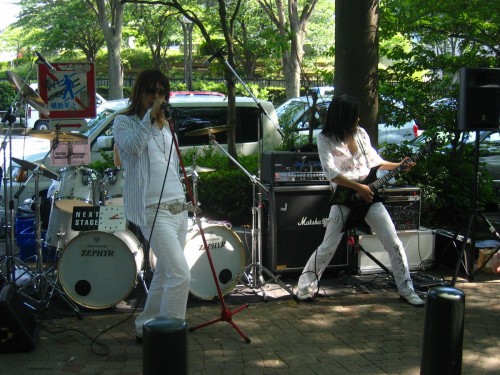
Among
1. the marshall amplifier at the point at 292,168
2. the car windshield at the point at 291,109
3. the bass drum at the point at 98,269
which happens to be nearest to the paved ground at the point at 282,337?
the bass drum at the point at 98,269

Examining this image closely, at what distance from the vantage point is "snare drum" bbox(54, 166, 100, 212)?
6098 mm

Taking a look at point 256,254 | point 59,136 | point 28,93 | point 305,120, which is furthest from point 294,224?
point 305,120

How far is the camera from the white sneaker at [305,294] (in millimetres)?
6176

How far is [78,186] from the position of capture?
242 inches

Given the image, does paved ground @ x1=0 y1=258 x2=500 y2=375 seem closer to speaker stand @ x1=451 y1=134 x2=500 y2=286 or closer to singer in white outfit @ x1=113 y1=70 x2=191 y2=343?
speaker stand @ x1=451 y1=134 x2=500 y2=286

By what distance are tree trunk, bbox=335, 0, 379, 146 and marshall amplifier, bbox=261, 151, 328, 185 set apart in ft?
3.64

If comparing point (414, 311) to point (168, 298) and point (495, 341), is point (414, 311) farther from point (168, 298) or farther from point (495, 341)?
point (168, 298)

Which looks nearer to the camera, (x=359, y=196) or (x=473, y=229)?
(x=359, y=196)

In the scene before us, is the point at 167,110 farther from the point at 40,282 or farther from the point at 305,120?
the point at 305,120

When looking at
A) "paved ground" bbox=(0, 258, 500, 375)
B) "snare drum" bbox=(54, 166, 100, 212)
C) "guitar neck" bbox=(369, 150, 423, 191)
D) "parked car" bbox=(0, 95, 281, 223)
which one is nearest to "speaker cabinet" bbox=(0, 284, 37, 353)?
"paved ground" bbox=(0, 258, 500, 375)

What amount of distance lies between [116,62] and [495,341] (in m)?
17.5

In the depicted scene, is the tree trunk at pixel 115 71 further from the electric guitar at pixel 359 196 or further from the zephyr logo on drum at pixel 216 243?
the electric guitar at pixel 359 196

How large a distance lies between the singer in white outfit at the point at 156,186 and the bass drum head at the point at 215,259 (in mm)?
1172

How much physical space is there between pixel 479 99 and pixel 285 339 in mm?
3270
